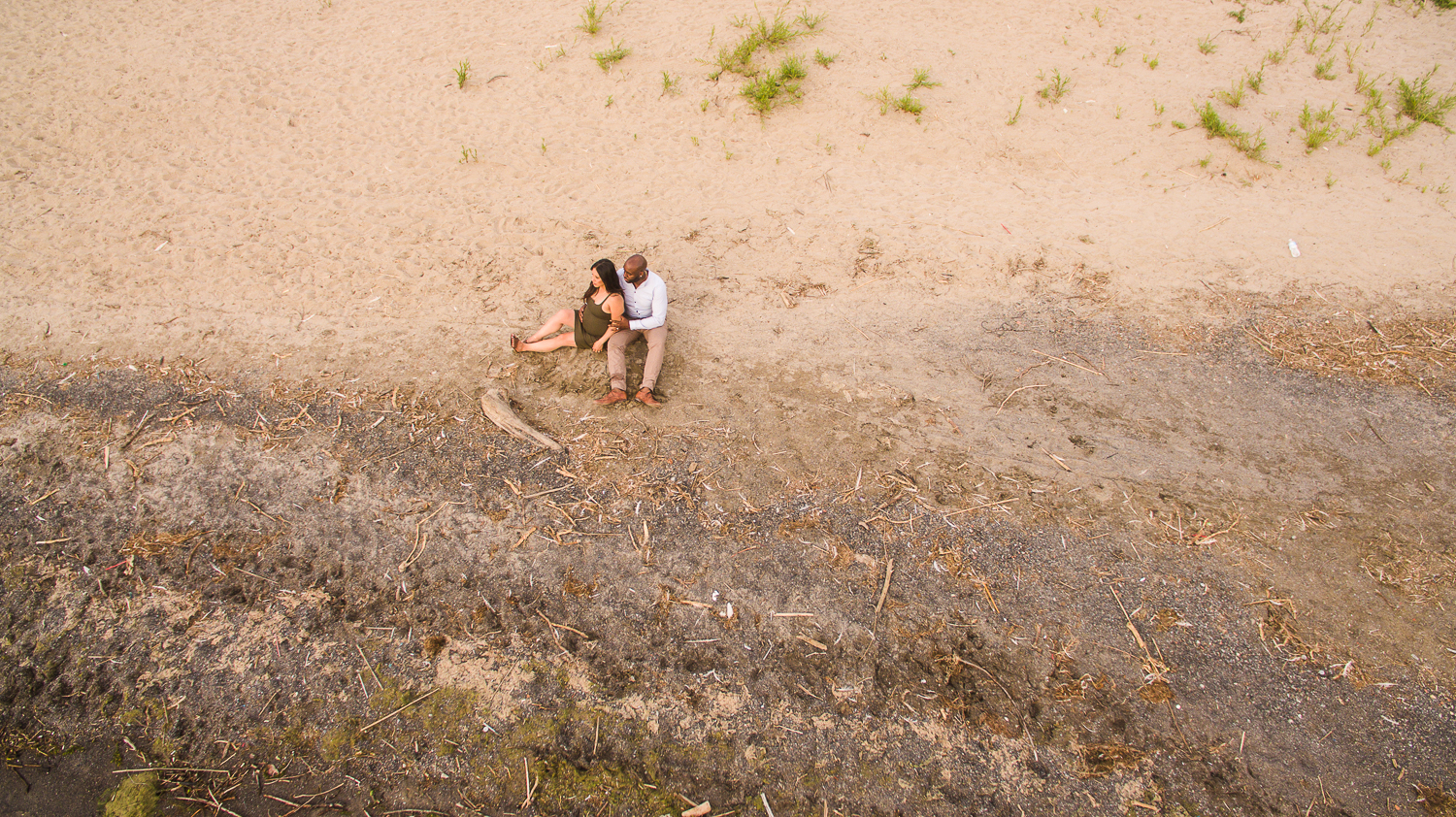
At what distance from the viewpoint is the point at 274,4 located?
914cm

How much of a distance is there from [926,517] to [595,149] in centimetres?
586

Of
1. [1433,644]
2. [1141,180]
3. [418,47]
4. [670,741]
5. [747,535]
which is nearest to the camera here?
[670,741]

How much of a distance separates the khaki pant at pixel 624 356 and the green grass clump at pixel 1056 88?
257 inches

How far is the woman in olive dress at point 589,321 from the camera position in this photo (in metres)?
4.70

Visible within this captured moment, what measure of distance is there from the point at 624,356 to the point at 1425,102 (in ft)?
33.0

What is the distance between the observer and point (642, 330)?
5035 millimetres

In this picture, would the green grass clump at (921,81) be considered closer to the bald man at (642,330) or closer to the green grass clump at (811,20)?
the green grass clump at (811,20)

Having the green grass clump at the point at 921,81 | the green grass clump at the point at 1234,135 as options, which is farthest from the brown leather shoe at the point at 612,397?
the green grass clump at the point at 1234,135

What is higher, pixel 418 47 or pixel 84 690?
pixel 418 47

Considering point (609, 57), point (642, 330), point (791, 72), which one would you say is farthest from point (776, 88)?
point (642, 330)

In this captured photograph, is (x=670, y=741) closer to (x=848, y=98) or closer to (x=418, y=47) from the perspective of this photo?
(x=848, y=98)

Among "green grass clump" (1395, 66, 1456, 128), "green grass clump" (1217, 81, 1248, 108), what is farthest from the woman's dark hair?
"green grass clump" (1395, 66, 1456, 128)

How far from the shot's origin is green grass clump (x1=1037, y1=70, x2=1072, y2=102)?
321 inches

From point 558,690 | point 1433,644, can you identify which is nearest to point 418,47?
point 558,690
